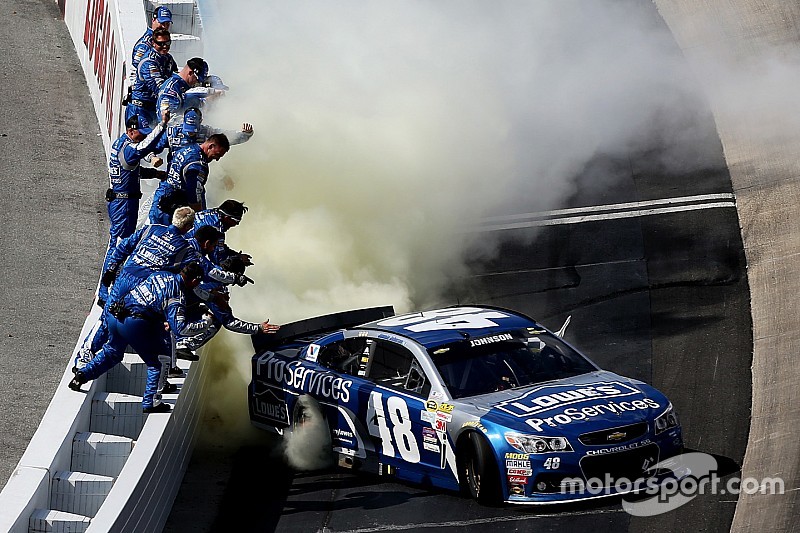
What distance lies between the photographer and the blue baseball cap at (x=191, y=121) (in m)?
12.8

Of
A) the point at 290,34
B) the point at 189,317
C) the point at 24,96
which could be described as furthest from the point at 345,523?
the point at 24,96

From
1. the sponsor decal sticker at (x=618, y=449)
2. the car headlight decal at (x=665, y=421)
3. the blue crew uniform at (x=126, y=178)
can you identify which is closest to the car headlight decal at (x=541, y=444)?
the sponsor decal sticker at (x=618, y=449)

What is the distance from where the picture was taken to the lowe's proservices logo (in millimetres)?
9500

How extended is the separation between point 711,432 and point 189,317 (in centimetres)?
427

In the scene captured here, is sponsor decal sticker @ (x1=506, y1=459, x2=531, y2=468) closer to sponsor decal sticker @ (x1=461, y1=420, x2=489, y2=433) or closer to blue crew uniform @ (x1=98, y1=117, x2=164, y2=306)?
sponsor decal sticker @ (x1=461, y1=420, x2=489, y2=433)

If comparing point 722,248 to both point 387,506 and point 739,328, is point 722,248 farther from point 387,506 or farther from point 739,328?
point 387,506

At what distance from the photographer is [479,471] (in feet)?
31.1

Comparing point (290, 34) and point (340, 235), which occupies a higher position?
point (290, 34)

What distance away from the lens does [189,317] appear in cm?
1077

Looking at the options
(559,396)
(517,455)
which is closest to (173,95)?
(559,396)

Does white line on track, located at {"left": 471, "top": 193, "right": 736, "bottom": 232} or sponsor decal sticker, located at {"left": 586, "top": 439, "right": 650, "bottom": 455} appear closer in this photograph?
sponsor decal sticker, located at {"left": 586, "top": 439, "right": 650, "bottom": 455}

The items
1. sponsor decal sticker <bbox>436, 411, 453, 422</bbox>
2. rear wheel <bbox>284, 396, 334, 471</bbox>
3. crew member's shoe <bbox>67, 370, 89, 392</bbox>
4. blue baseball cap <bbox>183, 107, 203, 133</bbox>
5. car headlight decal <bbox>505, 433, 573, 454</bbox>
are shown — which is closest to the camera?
car headlight decal <bbox>505, 433, 573, 454</bbox>

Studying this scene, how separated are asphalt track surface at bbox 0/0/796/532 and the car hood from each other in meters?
0.67

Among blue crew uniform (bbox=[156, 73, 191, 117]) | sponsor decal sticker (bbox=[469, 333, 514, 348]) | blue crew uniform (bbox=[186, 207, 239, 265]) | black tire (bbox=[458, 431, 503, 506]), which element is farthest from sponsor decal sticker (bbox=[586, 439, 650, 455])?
blue crew uniform (bbox=[156, 73, 191, 117])
